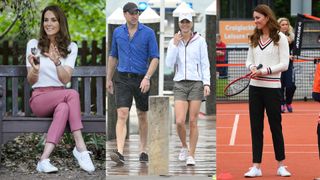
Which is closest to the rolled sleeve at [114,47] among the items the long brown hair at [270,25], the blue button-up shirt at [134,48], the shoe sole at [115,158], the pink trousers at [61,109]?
the blue button-up shirt at [134,48]

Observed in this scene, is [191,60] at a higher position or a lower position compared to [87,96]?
higher

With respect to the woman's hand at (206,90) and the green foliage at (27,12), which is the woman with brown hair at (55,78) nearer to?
the woman's hand at (206,90)

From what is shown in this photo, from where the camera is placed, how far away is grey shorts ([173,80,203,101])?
7.27 metres

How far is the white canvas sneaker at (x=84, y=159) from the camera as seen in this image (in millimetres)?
7473

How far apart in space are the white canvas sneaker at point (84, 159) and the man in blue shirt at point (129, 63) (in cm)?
60

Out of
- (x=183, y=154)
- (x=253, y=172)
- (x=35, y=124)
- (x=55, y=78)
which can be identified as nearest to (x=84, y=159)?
(x=35, y=124)

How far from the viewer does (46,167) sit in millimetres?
7496

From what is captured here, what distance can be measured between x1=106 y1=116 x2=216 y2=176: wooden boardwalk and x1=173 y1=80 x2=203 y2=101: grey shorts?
0.71 feet

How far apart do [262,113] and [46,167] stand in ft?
6.89

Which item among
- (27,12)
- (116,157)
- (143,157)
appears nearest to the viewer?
(116,157)

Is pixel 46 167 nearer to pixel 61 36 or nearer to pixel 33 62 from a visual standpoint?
pixel 33 62

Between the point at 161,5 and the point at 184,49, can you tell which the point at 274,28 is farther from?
the point at 161,5

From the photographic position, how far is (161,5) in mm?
6676

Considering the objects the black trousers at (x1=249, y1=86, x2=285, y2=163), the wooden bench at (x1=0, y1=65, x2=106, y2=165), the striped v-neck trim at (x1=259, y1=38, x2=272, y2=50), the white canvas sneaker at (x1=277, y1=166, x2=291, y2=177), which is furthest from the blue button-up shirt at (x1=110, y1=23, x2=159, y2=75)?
the white canvas sneaker at (x1=277, y1=166, x2=291, y2=177)
